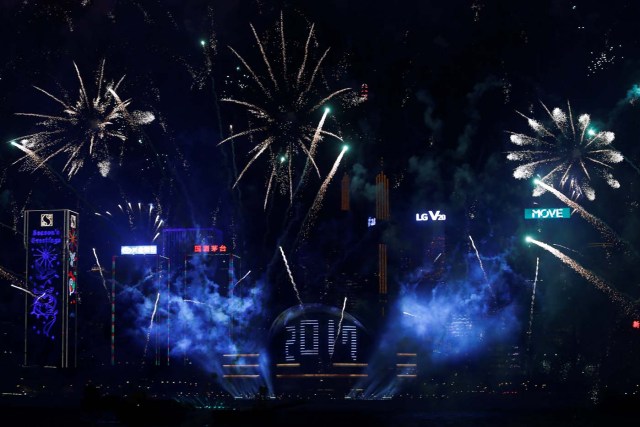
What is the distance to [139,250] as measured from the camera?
8019 cm

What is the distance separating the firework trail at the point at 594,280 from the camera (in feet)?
192

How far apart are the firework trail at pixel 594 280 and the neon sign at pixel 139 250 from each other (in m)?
38.4

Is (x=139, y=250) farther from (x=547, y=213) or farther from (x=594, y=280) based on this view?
(x=594, y=280)

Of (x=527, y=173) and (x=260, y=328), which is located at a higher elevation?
(x=527, y=173)

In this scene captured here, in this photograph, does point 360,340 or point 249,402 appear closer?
point 249,402

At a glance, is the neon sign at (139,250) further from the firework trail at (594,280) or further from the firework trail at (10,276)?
the firework trail at (594,280)

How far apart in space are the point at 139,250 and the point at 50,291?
2670cm

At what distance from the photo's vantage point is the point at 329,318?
225 ft

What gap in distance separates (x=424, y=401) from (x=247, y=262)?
3874 centimetres

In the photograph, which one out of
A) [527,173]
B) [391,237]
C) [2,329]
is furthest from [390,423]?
[391,237]

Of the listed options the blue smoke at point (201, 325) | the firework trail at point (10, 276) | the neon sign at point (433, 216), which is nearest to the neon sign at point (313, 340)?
the blue smoke at point (201, 325)

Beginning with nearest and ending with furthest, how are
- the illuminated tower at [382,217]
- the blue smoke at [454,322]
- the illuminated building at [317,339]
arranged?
the blue smoke at [454,322] → the illuminated building at [317,339] → the illuminated tower at [382,217]

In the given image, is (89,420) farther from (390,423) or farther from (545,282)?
(545,282)

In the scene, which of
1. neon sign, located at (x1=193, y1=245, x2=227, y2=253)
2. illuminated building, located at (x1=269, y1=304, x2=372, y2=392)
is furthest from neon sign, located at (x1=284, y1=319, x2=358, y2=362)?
neon sign, located at (x1=193, y1=245, x2=227, y2=253)
